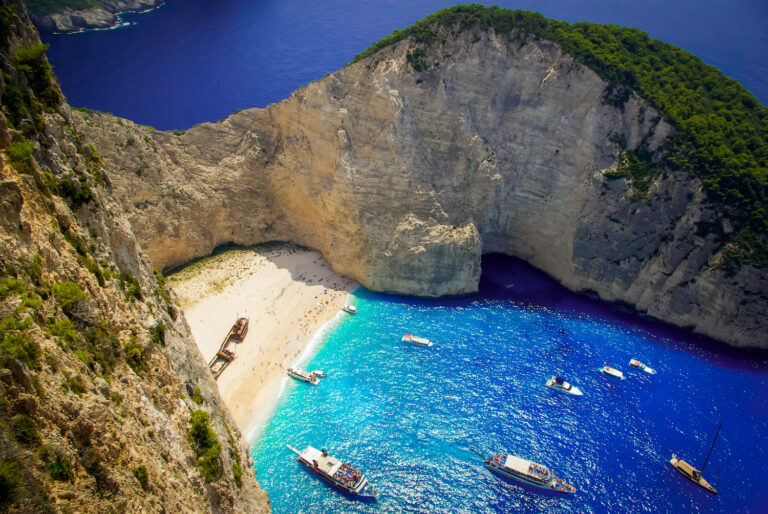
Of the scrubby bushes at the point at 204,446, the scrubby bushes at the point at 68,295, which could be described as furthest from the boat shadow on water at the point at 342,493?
the scrubby bushes at the point at 68,295

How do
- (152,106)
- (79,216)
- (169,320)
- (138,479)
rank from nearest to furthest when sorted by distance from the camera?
(138,479) < (79,216) < (169,320) < (152,106)

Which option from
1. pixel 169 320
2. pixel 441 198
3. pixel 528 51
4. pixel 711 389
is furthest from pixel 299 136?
pixel 711 389

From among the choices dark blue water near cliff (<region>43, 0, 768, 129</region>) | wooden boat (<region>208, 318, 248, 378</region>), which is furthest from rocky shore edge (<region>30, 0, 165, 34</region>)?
wooden boat (<region>208, 318, 248, 378</region>)

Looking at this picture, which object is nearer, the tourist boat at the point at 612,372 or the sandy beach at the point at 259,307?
the sandy beach at the point at 259,307

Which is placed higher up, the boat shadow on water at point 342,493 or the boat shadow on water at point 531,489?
the boat shadow on water at point 531,489

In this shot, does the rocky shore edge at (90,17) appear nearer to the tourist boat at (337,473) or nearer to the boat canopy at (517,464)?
the tourist boat at (337,473)

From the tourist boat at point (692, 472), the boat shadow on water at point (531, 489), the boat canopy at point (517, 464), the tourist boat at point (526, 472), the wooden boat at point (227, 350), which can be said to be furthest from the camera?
the wooden boat at point (227, 350)

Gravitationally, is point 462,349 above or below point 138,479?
below

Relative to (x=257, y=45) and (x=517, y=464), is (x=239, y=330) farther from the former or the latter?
(x=257, y=45)

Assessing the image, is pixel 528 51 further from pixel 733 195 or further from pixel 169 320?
pixel 169 320
